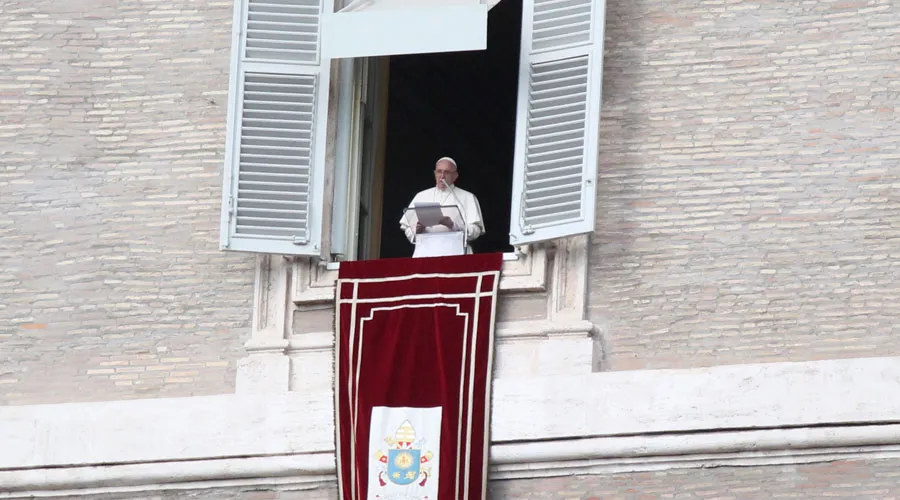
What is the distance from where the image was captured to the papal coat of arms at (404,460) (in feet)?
44.7

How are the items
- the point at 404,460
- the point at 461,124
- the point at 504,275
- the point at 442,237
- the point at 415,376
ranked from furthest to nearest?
the point at 461,124 < the point at 442,237 < the point at 504,275 < the point at 415,376 < the point at 404,460

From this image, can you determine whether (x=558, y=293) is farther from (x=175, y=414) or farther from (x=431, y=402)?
(x=175, y=414)

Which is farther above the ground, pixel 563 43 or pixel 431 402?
pixel 563 43

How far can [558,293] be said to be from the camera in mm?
13914

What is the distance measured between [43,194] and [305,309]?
5.12ft

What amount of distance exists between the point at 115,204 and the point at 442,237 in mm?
1693

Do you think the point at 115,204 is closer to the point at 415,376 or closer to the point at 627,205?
the point at 415,376

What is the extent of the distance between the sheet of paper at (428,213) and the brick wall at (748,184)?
31.8 inches

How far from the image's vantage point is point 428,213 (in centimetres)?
1421

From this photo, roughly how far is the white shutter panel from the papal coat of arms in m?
1.10

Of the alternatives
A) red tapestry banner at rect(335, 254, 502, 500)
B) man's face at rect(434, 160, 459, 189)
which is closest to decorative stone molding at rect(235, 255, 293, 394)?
red tapestry banner at rect(335, 254, 502, 500)

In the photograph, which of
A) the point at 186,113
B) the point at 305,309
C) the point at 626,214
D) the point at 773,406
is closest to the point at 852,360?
the point at 773,406

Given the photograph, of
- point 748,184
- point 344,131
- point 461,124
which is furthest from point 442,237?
point 461,124

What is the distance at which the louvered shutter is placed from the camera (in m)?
13.9
